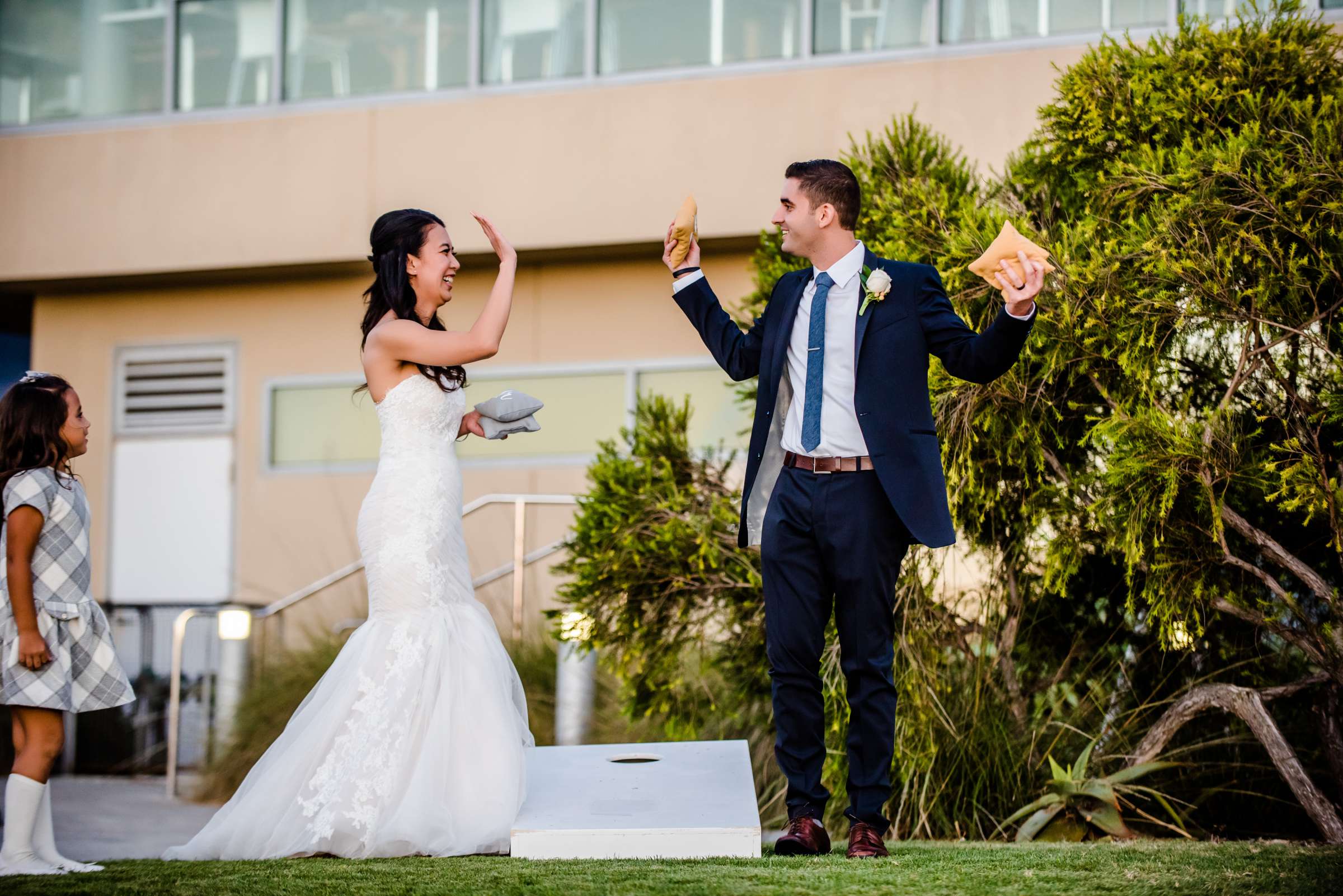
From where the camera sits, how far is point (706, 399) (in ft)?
31.9

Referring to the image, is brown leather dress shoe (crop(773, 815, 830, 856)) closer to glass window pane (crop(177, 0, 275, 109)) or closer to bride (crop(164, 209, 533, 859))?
bride (crop(164, 209, 533, 859))

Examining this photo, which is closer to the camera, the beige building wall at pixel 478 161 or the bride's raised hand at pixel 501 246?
the bride's raised hand at pixel 501 246

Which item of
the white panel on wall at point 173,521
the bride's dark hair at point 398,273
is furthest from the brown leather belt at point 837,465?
the white panel on wall at point 173,521

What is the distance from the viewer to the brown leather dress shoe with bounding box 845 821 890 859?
3650 mm

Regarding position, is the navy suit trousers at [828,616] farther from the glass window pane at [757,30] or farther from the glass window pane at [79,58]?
the glass window pane at [79,58]

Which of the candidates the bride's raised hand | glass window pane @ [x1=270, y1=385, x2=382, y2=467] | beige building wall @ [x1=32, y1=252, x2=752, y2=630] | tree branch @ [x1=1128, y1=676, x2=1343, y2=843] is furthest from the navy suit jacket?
glass window pane @ [x1=270, y1=385, x2=382, y2=467]

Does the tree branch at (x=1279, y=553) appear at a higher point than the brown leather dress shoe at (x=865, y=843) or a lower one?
higher

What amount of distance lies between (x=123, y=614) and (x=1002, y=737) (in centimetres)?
704

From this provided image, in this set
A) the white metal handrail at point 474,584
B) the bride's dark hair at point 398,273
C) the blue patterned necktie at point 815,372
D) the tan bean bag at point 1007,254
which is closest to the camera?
the tan bean bag at point 1007,254

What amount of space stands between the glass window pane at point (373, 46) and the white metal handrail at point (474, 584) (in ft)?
10.8

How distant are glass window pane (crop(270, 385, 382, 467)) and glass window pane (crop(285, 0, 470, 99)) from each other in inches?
88.2

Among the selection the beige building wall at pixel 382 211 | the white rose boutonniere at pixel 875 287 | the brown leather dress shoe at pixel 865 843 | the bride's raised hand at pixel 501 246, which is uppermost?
the beige building wall at pixel 382 211

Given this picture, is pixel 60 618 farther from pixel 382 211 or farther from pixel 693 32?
pixel 693 32

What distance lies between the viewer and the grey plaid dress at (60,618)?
4.05m
